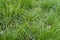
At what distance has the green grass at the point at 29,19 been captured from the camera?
2.20m

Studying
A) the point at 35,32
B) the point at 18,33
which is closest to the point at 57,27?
the point at 35,32

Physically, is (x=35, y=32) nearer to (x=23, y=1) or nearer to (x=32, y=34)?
(x=32, y=34)

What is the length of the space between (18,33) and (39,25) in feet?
0.99

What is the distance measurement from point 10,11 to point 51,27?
61 centimetres

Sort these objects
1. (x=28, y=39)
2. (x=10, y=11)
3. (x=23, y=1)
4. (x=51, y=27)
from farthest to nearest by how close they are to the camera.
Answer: (x=23, y=1), (x=10, y=11), (x=51, y=27), (x=28, y=39)

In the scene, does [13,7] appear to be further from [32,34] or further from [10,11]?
[32,34]

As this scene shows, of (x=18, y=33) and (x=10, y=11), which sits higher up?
(x=10, y=11)

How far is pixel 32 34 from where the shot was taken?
7.48ft

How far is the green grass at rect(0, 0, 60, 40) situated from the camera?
7.22 feet

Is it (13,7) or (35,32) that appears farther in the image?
(13,7)

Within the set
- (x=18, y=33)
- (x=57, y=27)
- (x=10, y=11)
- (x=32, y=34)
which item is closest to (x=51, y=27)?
(x=57, y=27)

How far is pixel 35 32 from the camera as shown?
2.29 m

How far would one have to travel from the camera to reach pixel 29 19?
2.46 m

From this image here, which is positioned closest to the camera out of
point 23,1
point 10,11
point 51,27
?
point 51,27
